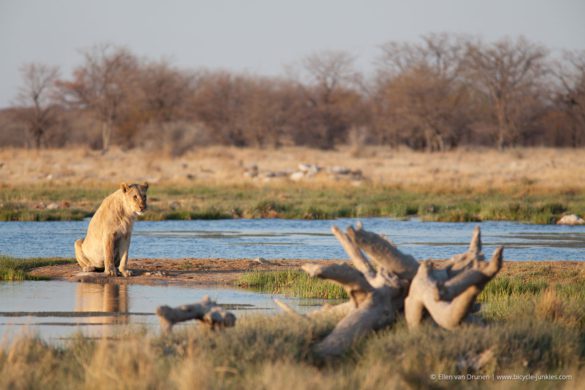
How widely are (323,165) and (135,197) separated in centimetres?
3373

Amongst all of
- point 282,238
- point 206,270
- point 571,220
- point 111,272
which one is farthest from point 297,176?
point 111,272

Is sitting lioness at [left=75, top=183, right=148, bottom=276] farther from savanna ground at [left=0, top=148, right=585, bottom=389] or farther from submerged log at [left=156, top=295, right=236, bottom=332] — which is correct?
submerged log at [left=156, top=295, right=236, bottom=332]

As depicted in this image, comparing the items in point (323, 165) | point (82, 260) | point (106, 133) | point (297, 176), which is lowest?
point (82, 260)

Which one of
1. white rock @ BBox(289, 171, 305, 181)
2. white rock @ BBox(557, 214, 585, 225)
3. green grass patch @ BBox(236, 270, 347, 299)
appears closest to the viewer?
green grass patch @ BBox(236, 270, 347, 299)

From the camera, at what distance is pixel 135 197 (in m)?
14.5

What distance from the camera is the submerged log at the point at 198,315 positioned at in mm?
8648

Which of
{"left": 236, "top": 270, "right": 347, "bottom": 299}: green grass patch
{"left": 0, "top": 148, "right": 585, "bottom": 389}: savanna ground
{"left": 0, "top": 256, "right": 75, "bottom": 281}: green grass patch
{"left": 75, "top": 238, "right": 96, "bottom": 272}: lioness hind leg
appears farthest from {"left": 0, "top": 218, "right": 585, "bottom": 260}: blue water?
{"left": 236, "top": 270, "right": 347, "bottom": 299}: green grass patch

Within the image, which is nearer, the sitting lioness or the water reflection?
the water reflection

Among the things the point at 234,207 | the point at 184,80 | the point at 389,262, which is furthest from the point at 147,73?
the point at 389,262

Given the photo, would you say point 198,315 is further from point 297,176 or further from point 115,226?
point 297,176

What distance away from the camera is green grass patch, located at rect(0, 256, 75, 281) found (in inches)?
592

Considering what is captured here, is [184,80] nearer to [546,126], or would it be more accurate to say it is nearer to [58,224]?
[546,126]

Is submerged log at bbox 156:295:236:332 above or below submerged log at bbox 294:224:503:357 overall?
below

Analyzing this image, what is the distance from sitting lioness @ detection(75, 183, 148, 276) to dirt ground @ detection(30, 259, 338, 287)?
0.29m
